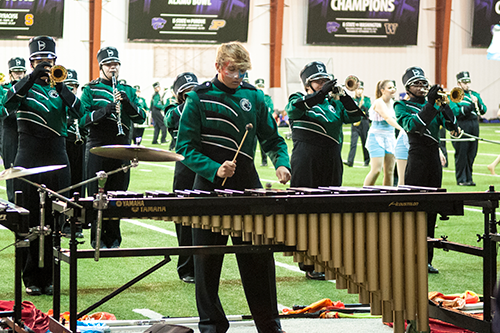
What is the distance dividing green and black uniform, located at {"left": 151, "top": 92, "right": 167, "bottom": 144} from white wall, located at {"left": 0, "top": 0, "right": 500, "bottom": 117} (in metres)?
3.03

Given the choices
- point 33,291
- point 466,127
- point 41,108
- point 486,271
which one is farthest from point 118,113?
point 466,127

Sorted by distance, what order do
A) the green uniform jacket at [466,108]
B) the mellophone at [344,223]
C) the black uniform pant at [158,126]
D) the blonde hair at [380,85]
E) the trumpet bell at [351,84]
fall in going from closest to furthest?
the mellophone at [344,223]
the trumpet bell at [351,84]
the blonde hair at [380,85]
the green uniform jacket at [466,108]
the black uniform pant at [158,126]

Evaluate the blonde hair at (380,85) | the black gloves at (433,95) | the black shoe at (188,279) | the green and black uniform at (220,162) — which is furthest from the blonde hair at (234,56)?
the blonde hair at (380,85)

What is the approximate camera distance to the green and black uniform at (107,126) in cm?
713

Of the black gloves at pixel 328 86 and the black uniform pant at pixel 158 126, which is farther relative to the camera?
the black uniform pant at pixel 158 126

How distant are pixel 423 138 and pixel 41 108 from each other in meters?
3.47

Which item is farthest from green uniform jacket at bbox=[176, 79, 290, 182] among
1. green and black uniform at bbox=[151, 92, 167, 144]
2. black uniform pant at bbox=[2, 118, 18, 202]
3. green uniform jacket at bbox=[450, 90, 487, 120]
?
green and black uniform at bbox=[151, 92, 167, 144]

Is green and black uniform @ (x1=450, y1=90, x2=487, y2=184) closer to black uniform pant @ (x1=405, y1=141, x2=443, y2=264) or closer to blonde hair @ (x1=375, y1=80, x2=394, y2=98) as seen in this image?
blonde hair @ (x1=375, y1=80, x2=394, y2=98)

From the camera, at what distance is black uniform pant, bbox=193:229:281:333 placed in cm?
434

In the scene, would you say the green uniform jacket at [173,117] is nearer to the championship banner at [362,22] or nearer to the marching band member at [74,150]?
the marching band member at [74,150]

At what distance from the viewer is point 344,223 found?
13.6 ft

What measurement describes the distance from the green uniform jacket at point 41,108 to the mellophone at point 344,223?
79.1 inches

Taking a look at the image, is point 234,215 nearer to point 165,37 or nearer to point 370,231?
point 370,231

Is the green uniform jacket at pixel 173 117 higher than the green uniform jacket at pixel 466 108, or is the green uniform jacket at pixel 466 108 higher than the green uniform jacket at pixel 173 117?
the green uniform jacket at pixel 466 108
